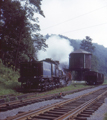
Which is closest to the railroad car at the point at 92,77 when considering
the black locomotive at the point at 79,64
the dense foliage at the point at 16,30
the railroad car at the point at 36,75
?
the black locomotive at the point at 79,64

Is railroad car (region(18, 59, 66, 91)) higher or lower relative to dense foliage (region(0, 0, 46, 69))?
lower

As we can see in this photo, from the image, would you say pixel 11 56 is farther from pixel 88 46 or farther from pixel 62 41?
pixel 88 46

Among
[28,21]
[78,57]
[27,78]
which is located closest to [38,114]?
[27,78]

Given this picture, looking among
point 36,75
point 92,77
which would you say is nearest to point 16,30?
point 36,75

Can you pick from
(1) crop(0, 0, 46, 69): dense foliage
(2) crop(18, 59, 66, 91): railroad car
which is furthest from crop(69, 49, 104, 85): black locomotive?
(2) crop(18, 59, 66, 91): railroad car

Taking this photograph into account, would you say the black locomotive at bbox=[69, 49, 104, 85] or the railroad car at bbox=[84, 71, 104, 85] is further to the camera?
the black locomotive at bbox=[69, 49, 104, 85]

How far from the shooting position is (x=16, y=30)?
1053 inches

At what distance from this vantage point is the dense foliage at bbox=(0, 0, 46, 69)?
2561cm

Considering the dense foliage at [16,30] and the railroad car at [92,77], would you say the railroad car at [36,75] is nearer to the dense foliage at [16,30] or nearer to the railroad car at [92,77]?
the dense foliage at [16,30]

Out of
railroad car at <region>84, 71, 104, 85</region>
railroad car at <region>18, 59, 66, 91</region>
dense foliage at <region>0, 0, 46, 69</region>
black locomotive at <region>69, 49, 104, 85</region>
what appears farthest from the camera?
black locomotive at <region>69, 49, 104, 85</region>

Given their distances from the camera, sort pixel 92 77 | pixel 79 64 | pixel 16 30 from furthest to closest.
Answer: pixel 79 64, pixel 92 77, pixel 16 30

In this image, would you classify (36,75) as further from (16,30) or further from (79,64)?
(79,64)

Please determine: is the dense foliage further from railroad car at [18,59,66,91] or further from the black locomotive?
the black locomotive

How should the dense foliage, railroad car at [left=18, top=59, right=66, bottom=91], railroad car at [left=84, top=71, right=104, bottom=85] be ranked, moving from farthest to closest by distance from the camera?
railroad car at [left=84, top=71, right=104, bottom=85] < the dense foliage < railroad car at [left=18, top=59, right=66, bottom=91]
